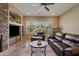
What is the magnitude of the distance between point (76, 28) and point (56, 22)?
483cm

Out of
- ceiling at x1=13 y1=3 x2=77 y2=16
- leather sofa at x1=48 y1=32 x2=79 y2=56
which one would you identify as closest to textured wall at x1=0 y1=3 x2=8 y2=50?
ceiling at x1=13 y1=3 x2=77 y2=16

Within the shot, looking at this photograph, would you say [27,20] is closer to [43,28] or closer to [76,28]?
[43,28]

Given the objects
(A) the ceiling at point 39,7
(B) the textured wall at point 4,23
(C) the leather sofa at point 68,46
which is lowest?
(C) the leather sofa at point 68,46

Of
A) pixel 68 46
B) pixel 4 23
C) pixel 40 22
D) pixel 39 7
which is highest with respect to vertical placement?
pixel 39 7

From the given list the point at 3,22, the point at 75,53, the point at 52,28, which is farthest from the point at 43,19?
the point at 75,53

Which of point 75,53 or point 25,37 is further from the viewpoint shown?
point 25,37

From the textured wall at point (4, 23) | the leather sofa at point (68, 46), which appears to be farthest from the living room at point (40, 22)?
the leather sofa at point (68, 46)

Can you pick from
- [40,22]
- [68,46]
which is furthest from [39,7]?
[40,22]

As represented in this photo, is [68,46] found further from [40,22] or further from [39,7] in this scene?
[40,22]

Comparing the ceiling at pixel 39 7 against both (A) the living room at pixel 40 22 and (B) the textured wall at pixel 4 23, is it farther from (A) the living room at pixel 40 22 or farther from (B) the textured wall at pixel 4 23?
(B) the textured wall at pixel 4 23

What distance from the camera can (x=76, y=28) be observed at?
6.33 metres

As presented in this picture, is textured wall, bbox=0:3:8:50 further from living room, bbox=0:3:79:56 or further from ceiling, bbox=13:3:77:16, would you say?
ceiling, bbox=13:3:77:16

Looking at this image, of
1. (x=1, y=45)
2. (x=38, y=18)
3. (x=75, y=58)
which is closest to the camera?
(x=75, y=58)

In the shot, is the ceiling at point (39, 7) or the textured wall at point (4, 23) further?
the ceiling at point (39, 7)
